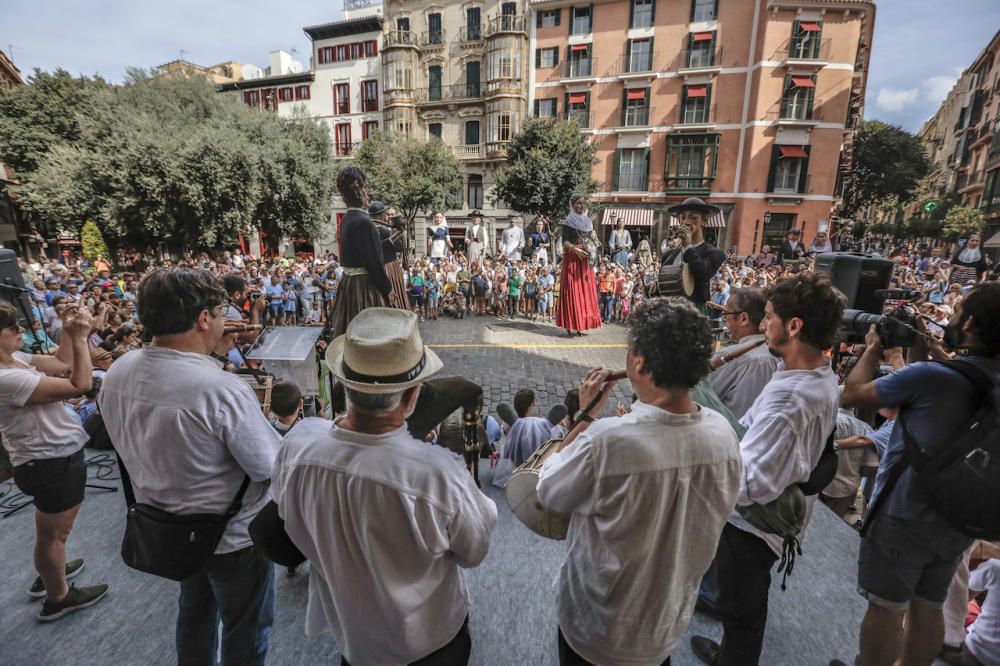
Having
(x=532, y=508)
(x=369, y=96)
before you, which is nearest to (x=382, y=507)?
(x=532, y=508)

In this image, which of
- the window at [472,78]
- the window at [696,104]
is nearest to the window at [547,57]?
the window at [472,78]

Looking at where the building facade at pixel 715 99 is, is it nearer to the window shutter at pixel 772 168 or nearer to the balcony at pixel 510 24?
the window shutter at pixel 772 168

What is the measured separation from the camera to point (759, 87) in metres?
24.4

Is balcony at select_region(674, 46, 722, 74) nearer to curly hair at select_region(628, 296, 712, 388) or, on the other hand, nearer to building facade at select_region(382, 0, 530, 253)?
building facade at select_region(382, 0, 530, 253)

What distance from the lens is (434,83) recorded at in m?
31.2

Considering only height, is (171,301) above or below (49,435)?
above

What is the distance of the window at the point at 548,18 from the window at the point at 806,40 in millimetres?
12754

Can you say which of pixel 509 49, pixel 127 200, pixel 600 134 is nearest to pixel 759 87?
pixel 600 134

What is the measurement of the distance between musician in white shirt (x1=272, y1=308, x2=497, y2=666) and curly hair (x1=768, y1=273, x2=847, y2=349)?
1.62m

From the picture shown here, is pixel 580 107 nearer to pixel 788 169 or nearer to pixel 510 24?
pixel 510 24

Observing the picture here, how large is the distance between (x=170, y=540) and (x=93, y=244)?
90.0 ft

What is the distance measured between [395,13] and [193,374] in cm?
3681

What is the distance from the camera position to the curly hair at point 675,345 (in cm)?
150

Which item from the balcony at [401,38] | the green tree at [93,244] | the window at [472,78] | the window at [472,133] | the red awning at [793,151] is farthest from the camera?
the balcony at [401,38]
